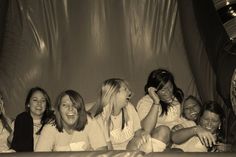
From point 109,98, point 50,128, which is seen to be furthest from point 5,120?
point 109,98

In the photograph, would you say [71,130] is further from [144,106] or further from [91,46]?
[91,46]

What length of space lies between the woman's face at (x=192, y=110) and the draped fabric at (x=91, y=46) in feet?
0.30

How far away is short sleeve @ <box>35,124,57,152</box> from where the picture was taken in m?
1.23

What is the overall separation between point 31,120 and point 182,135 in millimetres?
402

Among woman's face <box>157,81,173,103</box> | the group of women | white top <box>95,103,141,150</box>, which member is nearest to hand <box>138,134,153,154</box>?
the group of women

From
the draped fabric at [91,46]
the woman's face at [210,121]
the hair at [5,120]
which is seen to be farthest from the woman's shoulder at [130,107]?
the hair at [5,120]

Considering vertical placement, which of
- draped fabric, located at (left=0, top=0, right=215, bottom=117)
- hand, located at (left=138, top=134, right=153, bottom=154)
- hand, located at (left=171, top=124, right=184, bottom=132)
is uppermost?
draped fabric, located at (left=0, top=0, right=215, bottom=117)

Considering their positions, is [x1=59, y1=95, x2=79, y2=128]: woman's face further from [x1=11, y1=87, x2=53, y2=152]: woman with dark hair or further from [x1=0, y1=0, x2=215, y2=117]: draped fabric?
[x1=0, y1=0, x2=215, y2=117]: draped fabric

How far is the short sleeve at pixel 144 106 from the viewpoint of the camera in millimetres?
1420

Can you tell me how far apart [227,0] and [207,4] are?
280 mm

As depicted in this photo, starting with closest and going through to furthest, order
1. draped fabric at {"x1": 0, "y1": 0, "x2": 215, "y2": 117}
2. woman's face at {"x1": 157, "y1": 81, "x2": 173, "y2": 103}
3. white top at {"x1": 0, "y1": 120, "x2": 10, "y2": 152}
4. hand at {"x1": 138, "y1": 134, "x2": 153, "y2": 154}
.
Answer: hand at {"x1": 138, "y1": 134, "x2": 153, "y2": 154}, white top at {"x1": 0, "y1": 120, "x2": 10, "y2": 152}, woman's face at {"x1": 157, "y1": 81, "x2": 173, "y2": 103}, draped fabric at {"x1": 0, "y1": 0, "x2": 215, "y2": 117}

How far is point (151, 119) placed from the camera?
4.44ft

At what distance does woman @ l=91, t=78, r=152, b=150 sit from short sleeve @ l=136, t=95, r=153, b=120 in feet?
0.08

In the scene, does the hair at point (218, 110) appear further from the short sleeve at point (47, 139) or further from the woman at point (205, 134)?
the short sleeve at point (47, 139)
